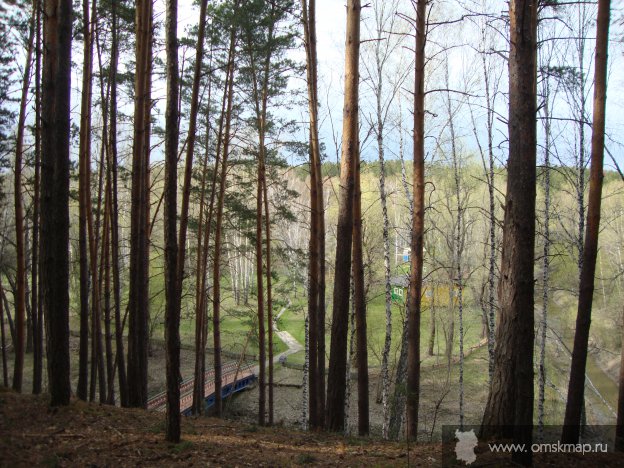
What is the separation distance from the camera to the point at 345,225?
6074 mm

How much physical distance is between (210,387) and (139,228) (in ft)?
40.2

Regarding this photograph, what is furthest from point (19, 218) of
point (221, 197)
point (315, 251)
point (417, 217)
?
point (417, 217)

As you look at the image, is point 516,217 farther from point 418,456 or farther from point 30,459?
point 30,459

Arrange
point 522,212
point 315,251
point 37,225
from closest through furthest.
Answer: point 522,212
point 315,251
point 37,225

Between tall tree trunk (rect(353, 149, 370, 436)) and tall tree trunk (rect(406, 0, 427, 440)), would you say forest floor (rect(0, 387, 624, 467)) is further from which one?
tall tree trunk (rect(353, 149, 370, 436))

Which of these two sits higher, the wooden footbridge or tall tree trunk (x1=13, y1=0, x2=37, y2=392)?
tall tree trunk (x1=13, y1=0, x2=37, y2=392)

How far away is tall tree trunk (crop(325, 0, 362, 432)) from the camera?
19.8 feet

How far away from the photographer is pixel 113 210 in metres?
8.12

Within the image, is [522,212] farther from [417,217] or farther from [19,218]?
[19,218]

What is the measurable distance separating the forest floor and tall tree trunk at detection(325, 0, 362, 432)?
80cm

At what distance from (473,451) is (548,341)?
58.1 feet

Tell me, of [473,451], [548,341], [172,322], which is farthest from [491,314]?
[548,341]

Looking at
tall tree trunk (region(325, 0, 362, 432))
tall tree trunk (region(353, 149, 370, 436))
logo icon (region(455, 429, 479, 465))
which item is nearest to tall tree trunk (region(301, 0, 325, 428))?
tall tree trunk (region(353, 149, 370, 436))

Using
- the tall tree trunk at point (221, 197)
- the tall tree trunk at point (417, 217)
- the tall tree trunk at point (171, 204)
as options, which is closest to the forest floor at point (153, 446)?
the tall tree trunk at point (171, 204)
